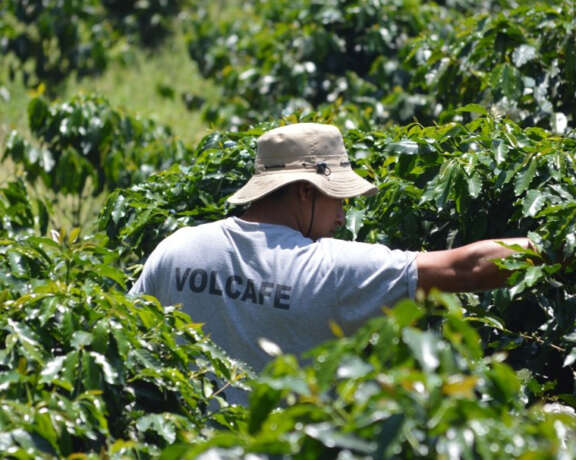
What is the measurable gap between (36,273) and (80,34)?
299 inches

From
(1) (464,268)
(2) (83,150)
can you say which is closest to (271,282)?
(1) (464,268)

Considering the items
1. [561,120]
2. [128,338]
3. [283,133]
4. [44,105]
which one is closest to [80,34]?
[44,105]

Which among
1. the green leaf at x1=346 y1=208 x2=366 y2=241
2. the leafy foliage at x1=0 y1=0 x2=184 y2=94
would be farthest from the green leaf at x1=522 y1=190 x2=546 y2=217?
the leafy foliage at x1=0 y1=0 x2=184 y2=94

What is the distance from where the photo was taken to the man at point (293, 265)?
2730mm

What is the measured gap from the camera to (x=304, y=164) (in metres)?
3.00

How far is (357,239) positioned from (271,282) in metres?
0.75

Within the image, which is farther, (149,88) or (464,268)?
(149,88)

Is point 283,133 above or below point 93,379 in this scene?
above

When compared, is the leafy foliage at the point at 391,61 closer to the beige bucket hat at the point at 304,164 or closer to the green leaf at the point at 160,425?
the beige bucket hat at the point at 304,164

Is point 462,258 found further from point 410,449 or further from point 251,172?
point 251,172

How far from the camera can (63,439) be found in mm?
2168

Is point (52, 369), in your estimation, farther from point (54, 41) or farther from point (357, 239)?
point (54, 41)

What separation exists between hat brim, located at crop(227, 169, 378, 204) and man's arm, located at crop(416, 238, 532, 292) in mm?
355

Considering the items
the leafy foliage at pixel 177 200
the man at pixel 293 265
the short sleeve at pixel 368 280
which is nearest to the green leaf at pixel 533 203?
the man at pixel 293 265
